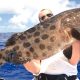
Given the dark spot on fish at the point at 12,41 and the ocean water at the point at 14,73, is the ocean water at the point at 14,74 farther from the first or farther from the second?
the dark spot on fish at the point at 12,41

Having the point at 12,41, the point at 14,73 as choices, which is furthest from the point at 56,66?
the point at 14,73

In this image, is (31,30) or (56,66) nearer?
(31,30)

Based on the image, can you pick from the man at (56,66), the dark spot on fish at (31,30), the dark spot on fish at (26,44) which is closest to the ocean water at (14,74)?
the man at (56,66)

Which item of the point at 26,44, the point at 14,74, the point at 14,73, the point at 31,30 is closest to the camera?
the point at 26,44

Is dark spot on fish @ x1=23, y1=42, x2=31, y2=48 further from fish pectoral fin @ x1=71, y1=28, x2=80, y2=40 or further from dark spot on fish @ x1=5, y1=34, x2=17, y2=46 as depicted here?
fish pectoral fin @ x1=71, y1=28, x2=80, y2=40

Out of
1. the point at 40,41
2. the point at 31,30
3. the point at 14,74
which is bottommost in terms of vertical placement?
the point at 40,41

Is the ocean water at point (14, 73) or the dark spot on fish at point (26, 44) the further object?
the ocean water at point (14, 73)

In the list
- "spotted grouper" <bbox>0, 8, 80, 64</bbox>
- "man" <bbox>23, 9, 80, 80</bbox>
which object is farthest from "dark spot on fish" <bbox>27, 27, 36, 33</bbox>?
"man" <bbox>23, 9, 80, 80</bbox>

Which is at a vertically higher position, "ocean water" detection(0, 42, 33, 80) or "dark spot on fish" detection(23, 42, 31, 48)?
"ocean water" detection(0, 42, 33, 80)

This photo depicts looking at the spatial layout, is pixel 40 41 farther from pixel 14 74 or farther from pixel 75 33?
pixel 14 74

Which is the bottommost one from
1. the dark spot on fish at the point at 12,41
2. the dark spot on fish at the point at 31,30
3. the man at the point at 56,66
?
the man at the point at 56,66

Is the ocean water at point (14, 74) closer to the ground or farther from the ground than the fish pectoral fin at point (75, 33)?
farther from the ground

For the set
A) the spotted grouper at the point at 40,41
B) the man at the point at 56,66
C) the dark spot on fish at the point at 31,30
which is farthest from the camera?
the man at the point at 56,66

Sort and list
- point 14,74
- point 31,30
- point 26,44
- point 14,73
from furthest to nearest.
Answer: point 14,73
point 14,74
point 31,30
point 26,44
